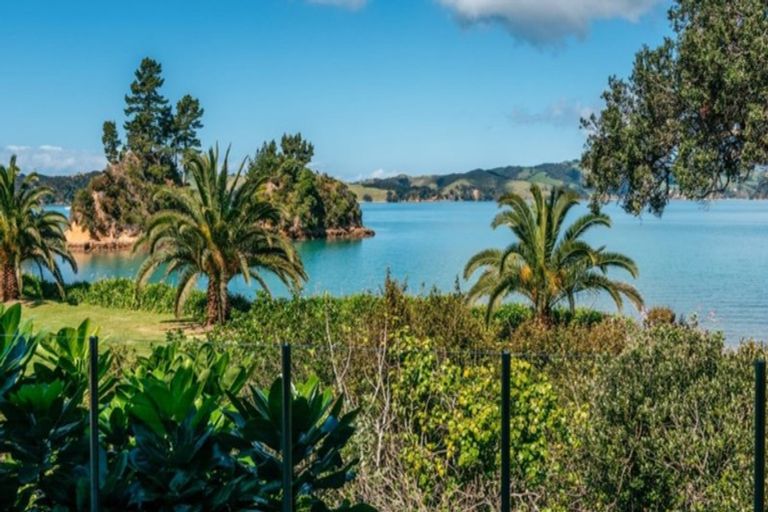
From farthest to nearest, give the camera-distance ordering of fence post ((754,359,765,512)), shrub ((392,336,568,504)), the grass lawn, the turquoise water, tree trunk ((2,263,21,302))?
the turquoise water < tree trunk ((2,263,21,302)) < the grass lawn < shrub ((392,336,568,504)) < fence post ((754,359,765,512))

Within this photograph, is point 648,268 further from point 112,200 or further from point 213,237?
point 112,200

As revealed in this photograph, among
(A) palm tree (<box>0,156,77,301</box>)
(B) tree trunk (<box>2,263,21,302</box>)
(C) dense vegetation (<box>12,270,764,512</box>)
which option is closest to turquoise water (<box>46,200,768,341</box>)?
(A) palm tree (<box>0,156,77,301</box>)

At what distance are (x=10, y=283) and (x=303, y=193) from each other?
168 feet

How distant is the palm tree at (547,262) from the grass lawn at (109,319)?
8786mm

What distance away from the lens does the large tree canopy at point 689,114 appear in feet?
54.6

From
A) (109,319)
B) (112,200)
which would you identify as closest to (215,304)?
(109,319)

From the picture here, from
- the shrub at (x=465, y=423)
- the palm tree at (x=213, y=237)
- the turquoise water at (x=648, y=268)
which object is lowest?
the turquoise water at (x=648, y=268)

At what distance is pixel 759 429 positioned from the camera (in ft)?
6.56

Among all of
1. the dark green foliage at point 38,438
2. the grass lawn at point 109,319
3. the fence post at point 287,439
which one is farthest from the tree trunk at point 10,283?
the fence post at point 287,439

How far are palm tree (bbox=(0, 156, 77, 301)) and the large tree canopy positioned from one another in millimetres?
17467

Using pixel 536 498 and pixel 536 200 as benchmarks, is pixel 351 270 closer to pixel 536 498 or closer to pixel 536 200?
pixel 536 200

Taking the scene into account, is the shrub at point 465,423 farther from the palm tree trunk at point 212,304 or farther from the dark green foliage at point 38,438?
the palm tree trunk at point 212,304

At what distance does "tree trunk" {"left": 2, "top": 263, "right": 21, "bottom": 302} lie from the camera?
25.6 m

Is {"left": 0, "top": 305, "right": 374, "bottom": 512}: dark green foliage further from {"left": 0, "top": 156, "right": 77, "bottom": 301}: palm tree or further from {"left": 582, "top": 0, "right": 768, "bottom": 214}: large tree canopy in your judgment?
{"left": 0, "top": 156, "right": 77, "bottom": 301}: palm tree
